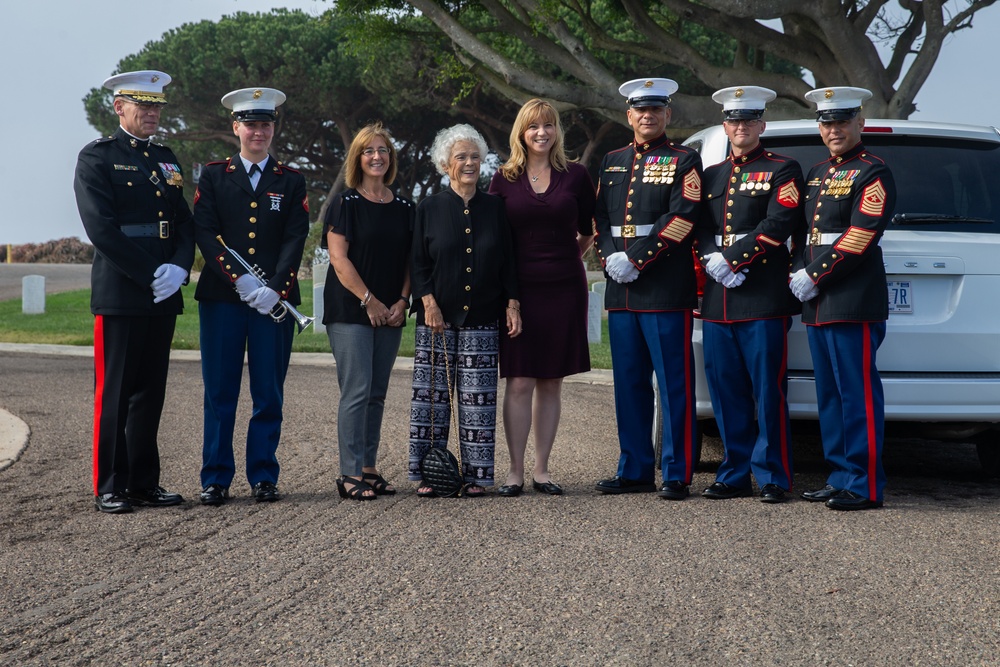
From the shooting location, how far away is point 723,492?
545 centimetres

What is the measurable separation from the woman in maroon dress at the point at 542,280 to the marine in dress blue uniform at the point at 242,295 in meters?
1.14

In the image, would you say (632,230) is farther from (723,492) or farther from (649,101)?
(723,492)

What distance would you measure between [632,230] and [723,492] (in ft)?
4.53

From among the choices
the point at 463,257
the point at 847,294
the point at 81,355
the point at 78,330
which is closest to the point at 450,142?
the point at 463,257

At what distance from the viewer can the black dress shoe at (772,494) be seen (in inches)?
210

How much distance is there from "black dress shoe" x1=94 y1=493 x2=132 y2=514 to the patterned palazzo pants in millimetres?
1366

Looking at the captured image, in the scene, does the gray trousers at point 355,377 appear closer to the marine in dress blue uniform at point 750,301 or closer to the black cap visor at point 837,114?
the marine in dress blue uniform at point 750,301

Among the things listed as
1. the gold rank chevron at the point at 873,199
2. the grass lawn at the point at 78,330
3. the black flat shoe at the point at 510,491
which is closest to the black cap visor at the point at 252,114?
the black flat shoe at the point at 510,491

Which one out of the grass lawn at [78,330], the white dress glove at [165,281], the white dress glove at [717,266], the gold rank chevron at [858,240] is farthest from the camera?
the grass lawn at [78,330]

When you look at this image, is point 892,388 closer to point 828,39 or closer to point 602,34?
point 828,39

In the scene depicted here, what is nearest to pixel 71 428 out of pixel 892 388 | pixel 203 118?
pixel 892 388

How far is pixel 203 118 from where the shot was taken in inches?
1550

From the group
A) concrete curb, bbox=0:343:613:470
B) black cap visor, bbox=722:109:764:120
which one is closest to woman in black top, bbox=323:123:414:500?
black cap visor, bbox=722:109:764:120

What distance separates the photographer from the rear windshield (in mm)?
5363
